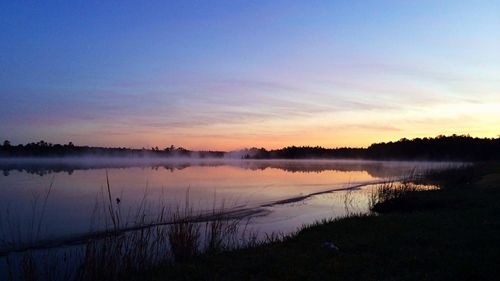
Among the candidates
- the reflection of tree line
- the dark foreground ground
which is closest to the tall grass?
the dark foreground ground

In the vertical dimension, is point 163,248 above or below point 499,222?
below

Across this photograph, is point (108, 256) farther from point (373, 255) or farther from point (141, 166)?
point (141, 166)

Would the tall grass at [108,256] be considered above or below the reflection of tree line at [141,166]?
below

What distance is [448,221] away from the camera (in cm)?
1234

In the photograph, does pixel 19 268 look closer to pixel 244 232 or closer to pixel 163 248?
pixel 163 248

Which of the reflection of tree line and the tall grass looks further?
the reflection of tree line

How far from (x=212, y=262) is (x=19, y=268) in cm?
417

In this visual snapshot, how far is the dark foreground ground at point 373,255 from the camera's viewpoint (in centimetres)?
743

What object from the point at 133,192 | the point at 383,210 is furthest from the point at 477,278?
the point at 133,192

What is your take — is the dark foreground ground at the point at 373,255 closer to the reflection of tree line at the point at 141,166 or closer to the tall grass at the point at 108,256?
the tall grass at the point at 108,256

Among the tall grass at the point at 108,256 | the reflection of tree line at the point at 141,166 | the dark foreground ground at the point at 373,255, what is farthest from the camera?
the reflection of tree line at the point at 141,166

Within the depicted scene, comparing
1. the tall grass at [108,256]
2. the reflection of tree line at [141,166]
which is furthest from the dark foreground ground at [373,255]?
the reflection of tree line at [141,166]

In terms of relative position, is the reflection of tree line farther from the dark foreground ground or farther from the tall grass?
the dark foreground ground

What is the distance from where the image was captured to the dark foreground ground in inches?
292
